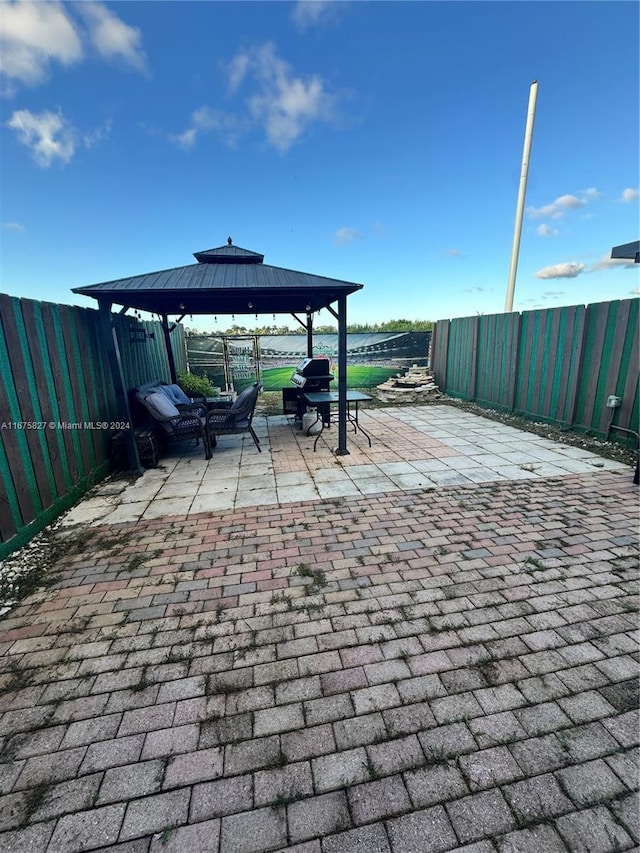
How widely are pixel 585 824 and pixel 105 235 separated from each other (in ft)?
37.2

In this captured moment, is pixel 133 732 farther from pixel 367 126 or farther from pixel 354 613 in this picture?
pixel 367 126

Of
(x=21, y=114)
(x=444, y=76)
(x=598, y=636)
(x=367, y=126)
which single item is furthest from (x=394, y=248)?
(x=598, y=636)

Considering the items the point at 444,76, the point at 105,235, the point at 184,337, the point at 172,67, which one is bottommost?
the point at 184,337

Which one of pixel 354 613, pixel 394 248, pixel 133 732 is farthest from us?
pixel 394 248

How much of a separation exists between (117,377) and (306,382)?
3.08 meters

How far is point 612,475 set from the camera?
3910 millimetres

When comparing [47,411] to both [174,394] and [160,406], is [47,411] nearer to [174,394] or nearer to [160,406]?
[160,406]

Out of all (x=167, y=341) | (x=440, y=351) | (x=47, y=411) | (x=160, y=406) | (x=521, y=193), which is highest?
(x=521, y=193)

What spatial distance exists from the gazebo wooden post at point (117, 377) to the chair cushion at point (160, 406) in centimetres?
25

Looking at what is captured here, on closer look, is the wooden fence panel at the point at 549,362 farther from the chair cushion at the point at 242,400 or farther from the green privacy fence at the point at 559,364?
the chair cushion at the point at 242,400

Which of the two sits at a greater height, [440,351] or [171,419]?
[440,351]

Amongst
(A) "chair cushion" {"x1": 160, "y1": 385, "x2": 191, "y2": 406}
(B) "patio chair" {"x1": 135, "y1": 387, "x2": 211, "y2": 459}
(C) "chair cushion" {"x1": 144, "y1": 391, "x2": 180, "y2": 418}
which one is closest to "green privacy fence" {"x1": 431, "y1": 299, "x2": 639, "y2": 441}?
(B) "patio chair" {"x1": 135, "y1": 387, "x2": 211, "y2": 459}

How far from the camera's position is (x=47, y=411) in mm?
Result: 3193

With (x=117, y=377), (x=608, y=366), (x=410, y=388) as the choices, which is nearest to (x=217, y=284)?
(x=117, y=377)
